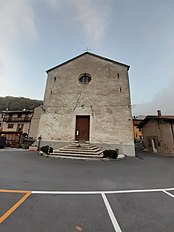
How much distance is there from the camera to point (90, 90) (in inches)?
532

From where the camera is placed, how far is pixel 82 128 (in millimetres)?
12602

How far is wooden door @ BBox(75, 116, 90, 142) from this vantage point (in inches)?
489

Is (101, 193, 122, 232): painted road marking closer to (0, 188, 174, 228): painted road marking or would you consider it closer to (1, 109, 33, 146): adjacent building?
(0, 188, 174, 228): painted road marking

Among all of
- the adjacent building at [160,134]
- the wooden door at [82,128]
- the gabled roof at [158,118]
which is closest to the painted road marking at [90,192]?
the wooden door at [82,128]

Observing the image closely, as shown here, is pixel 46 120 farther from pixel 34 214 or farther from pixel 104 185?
pixel 34 214

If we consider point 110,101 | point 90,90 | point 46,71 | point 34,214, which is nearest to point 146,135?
point 110,101

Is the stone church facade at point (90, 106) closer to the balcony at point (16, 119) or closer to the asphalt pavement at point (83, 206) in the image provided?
the asphalt pavement at point (83, 206)

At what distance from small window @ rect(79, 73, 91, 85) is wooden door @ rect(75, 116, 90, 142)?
4.22m

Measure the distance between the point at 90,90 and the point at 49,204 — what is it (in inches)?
470

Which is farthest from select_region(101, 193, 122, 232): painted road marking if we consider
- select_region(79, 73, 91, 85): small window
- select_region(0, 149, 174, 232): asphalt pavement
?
select_region(79, 73, 91, 85): small window

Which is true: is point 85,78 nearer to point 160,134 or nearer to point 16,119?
point 160,134

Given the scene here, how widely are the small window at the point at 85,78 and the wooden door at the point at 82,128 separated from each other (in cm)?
422

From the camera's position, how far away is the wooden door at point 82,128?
12.4 m

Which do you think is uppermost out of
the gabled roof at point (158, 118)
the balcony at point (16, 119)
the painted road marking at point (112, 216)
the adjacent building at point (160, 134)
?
the balcony at point (16, 119)
